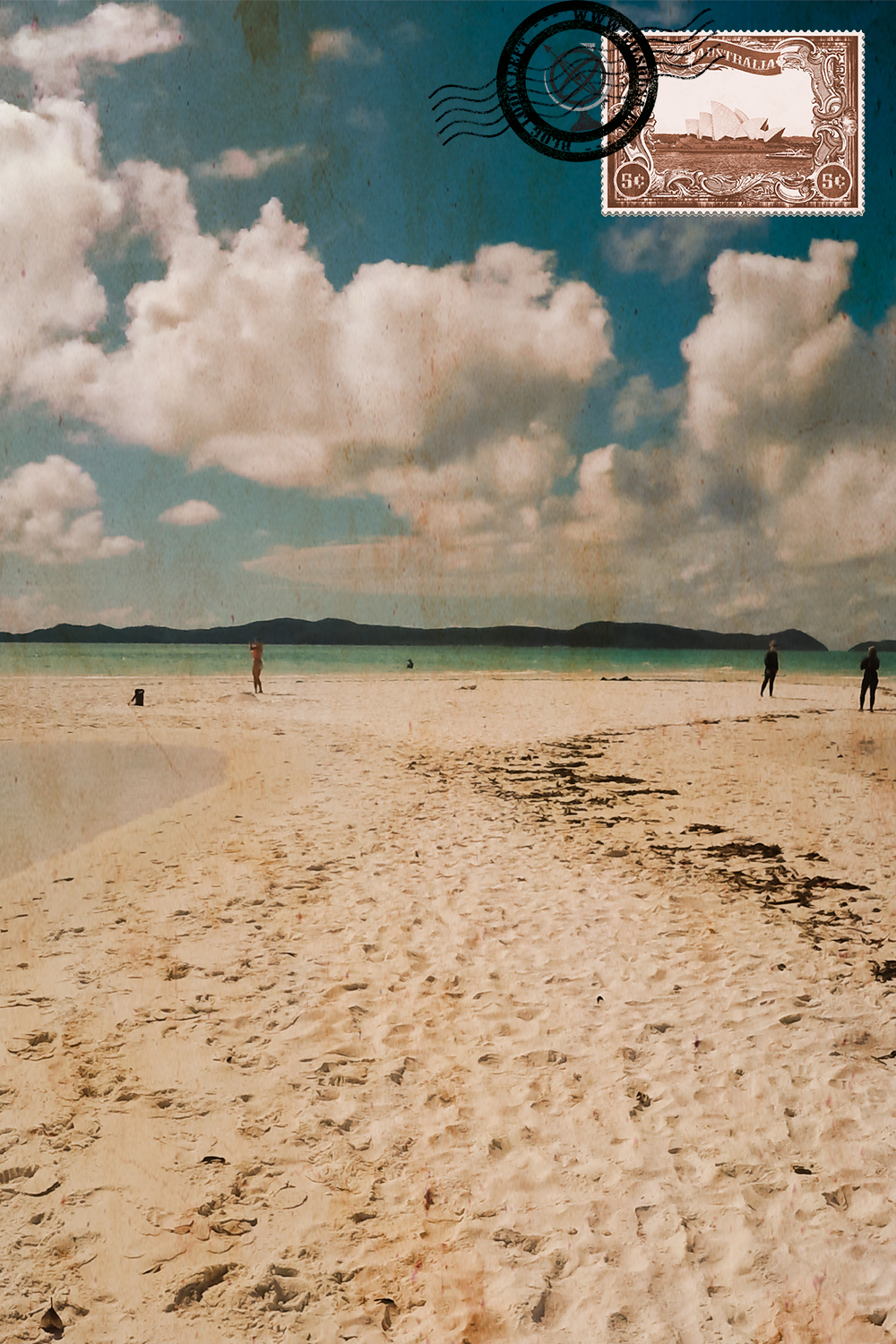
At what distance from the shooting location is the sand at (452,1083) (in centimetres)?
264

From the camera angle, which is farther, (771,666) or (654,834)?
(771,666)

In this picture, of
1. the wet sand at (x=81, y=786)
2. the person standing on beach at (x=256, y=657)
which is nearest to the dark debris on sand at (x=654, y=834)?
the wet sand at (x=81, y=786)

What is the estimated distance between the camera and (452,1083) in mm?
A: 3762

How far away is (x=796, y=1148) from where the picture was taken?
3.29m

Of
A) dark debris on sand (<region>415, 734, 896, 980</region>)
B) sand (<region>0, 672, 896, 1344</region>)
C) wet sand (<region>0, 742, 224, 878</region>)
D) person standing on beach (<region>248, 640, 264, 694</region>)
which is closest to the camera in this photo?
sand (<region>0, 672, 896, 1344</region>)

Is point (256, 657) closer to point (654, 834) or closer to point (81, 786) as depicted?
point (81, 786)

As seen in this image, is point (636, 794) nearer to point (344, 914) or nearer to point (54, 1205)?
point (344, 914)

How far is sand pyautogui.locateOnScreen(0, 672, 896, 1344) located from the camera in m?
2.64

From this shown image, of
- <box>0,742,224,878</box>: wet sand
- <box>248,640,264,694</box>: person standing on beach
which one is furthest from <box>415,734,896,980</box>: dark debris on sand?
<box>248,640,264,694</box>: person standing on beach

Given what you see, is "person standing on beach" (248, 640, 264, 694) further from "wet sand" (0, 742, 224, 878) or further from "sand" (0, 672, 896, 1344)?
"sand" (0, 672, 896, 1344)

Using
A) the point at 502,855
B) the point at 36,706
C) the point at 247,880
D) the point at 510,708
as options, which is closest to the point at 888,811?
the point at 502,855

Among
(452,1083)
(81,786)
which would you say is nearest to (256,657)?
(81,786)

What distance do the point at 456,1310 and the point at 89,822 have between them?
784cm

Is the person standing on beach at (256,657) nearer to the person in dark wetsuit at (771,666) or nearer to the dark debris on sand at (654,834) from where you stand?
the dark debris on sand at (654,834)
